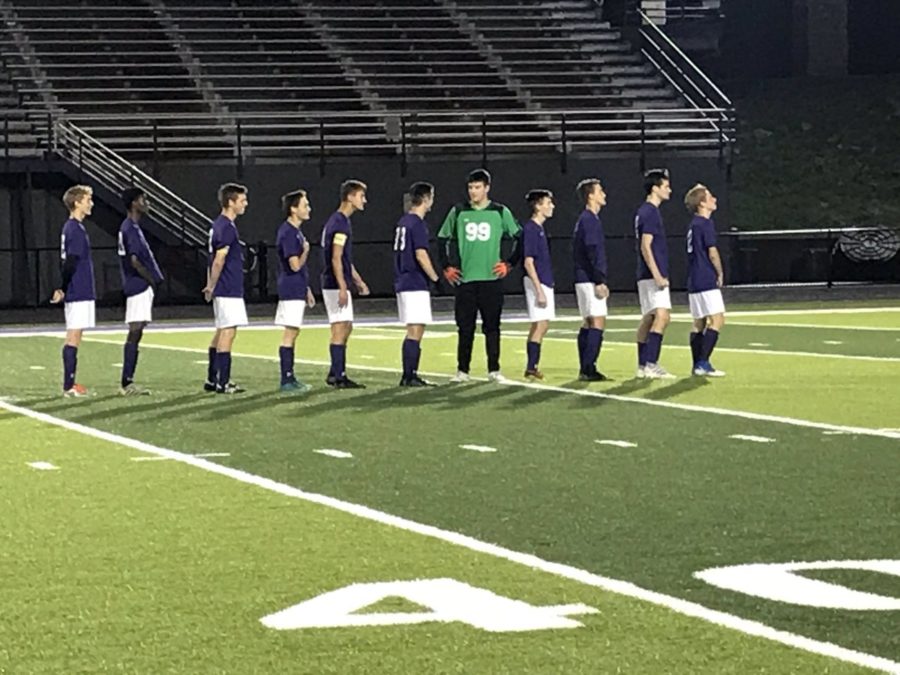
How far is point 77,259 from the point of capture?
627 inches

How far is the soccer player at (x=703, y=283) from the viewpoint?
691 inches

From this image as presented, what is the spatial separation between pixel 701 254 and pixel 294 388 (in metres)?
3.88

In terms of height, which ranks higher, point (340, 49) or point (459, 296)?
point (340, 49)

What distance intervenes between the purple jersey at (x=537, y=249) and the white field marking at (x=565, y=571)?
19.8 ft

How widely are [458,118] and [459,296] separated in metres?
21.4

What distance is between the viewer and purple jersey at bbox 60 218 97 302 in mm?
15836

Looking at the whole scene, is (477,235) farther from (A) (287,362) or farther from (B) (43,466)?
(B) (43,466)

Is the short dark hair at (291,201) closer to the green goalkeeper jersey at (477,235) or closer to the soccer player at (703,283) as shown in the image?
the green goalkeeper jersey at (477,235)

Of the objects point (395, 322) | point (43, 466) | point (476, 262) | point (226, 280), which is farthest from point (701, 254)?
point (395, 322)

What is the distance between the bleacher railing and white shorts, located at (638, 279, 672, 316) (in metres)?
17.3

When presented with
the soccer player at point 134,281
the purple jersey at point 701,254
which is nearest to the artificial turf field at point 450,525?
the soccer player at point 134,281

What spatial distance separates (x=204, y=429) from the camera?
12.9 meters

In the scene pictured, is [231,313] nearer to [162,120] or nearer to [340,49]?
[162,120]

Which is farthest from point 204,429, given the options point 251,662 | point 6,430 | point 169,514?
point 251,662
